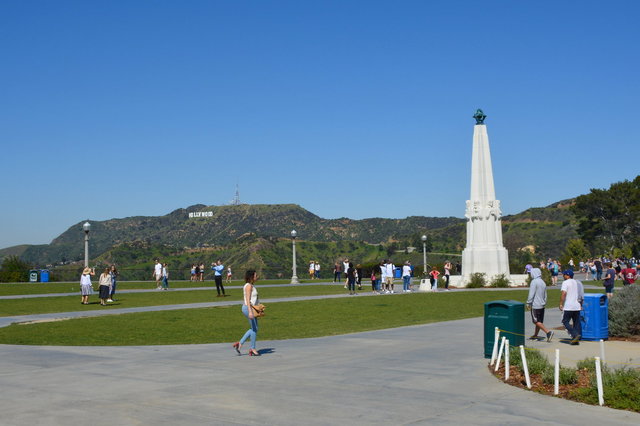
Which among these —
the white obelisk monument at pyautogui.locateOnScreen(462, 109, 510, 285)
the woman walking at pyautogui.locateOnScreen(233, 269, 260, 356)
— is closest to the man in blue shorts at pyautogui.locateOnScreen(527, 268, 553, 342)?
the woman walking at pyautogui.locateOnScreen(233, 269, 260, 356)

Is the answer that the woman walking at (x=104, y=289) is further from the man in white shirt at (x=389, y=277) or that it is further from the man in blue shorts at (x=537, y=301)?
the man in blue shorts at (x=537, y=301)

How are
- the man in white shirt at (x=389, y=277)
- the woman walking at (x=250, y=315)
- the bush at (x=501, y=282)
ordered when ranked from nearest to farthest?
the woman walking at (x=250, y=315) → the man in white shirt at (x=389, y=277) → the bush at (x=501, y=282)

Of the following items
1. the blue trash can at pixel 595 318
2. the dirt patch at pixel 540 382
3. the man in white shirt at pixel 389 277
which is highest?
the man in white shirt at pixel 389 277

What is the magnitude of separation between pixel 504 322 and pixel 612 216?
81.5 metres

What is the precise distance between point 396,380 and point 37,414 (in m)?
4.86

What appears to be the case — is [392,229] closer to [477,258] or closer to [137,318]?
[477,258]

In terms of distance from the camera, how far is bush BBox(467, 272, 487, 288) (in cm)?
4147

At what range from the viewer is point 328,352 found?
13469 mm

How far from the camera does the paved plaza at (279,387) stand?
316 inches

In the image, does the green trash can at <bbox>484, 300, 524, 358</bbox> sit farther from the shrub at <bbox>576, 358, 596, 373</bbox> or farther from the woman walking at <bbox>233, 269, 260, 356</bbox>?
the woman walking at <bbox>233, 269, 260, 356</bbox>

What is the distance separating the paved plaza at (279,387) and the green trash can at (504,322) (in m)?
0.46

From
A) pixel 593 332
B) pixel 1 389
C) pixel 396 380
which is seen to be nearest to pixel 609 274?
pixel 593 332

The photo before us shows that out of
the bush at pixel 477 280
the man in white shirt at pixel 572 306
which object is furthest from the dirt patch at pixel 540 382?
the bush at pixel 477 280

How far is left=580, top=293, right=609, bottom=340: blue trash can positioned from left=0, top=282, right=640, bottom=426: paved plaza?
0.46 m
